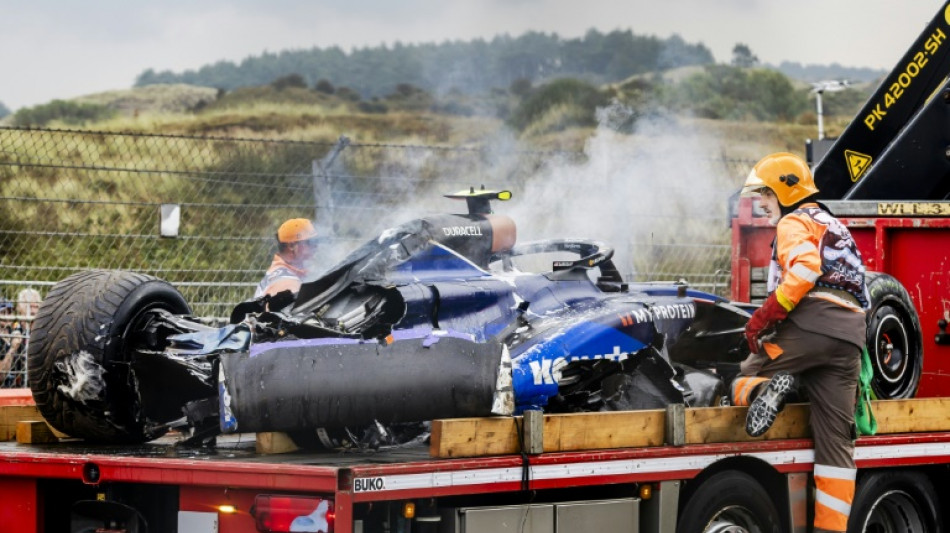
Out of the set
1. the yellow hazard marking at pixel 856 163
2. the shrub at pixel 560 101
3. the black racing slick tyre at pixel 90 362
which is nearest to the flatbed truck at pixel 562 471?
the black racing slick tyre at pixel 90 362

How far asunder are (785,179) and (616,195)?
6.39 metres

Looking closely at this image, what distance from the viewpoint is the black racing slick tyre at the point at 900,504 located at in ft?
27.0

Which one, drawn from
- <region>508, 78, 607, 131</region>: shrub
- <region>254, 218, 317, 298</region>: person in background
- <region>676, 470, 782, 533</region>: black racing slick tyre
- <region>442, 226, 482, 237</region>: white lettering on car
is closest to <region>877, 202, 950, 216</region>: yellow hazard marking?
<region>676, 470, 782, 533</region>: black racing slick tyre

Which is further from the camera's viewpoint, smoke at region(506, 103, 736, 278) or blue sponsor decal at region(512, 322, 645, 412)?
smoke at region(506, 103, 736, 278)

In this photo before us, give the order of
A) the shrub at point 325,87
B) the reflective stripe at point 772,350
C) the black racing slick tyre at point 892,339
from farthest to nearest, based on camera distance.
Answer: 1. the shrub at point 325,87
2. the black racing slick tyre at point 892,339
3. the reflective stripe at point 772,350

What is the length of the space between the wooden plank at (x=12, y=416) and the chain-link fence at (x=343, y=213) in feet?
13.7

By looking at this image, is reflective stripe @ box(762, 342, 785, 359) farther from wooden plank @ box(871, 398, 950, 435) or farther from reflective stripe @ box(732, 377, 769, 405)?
wooden plank @ box(871, 398, 950, 435)

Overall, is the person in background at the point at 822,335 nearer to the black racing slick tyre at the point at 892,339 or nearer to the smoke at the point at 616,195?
the black racing slick tyre at the point at 892,339

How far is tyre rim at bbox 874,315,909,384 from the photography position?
8.77 m

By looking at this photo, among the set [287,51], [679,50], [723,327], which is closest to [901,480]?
[723,327]

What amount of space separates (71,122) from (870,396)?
30.7 m

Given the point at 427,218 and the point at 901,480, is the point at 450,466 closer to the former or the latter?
→ the point at 427,218

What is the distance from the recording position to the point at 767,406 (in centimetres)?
747

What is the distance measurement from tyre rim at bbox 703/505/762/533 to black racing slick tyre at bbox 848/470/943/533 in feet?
2.93
